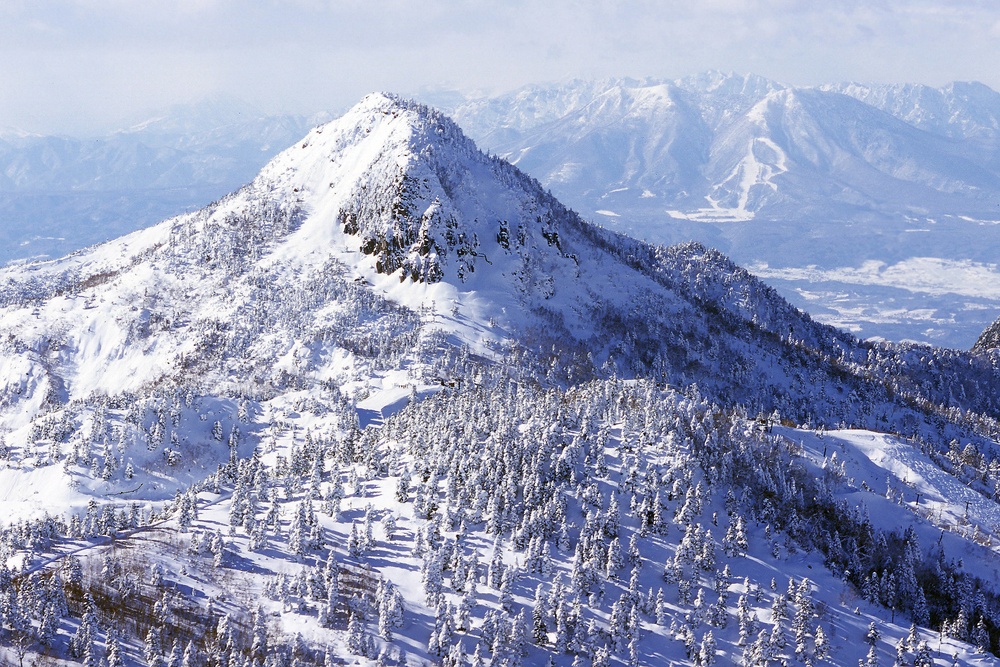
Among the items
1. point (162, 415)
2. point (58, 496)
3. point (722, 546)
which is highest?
point (722, 546)

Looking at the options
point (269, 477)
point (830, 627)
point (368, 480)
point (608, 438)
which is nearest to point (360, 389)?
point (269, 477)

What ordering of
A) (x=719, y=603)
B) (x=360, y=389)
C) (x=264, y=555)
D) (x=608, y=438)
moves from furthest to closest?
(x=360, y=389) < (x=608, y=438) < (x=264, y=555) < (x=719, y=603)

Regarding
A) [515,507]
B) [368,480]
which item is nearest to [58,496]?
[368,480]

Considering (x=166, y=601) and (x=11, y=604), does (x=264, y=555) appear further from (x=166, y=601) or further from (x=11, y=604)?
(x=11, y=604)

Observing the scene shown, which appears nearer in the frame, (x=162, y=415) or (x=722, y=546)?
(x=722, y=546)

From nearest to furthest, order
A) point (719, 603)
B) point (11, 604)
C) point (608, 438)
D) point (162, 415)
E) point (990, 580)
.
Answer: point (11, 604)
point (719, 603)
point (990, 580)
point (608, 438)
point (162, 415)

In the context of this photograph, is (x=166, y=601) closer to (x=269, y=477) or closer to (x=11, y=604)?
(x=11, y=604)

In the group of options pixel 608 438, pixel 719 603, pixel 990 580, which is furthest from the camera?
pixel 608 438

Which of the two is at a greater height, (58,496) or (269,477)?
(269,477)

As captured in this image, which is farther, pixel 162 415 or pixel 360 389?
pixel 360 389
